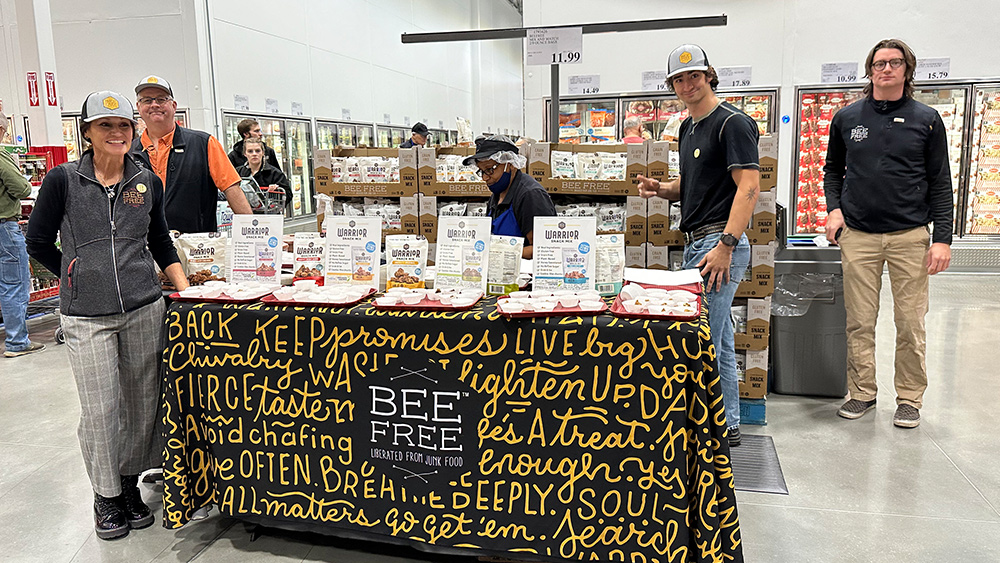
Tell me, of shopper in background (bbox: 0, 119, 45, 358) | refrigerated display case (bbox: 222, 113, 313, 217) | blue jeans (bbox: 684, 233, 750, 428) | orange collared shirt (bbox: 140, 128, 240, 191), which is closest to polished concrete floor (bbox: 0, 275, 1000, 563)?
blue jeans (bbox: 684, 233, 750, 428)

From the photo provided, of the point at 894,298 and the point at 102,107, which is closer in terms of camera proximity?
the point at 102,107

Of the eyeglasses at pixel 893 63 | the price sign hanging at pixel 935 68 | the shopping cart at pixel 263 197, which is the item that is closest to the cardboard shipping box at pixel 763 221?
the eyeglasses at pixel 893 63

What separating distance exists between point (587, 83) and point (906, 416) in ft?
18.1

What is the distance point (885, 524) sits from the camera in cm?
290

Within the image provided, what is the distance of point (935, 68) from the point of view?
26.1 feet

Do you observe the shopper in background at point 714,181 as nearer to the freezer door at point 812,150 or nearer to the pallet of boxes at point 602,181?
the pallet of boxes at point 602,181

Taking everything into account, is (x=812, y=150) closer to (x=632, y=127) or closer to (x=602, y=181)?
(x=632, y=127)

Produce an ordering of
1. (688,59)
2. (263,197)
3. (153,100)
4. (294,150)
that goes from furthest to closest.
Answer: (294,150), (263,197), (153,100), (688,59)

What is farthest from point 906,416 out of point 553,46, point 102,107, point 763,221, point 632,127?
point 632,127

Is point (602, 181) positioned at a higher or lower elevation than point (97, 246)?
higher

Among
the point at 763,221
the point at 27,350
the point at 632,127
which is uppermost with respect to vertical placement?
the point at 632,127

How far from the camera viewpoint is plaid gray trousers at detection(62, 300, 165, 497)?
2.76 m

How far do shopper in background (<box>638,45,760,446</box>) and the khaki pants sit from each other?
98 centimetres

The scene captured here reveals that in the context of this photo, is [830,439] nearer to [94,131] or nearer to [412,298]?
[412,298]
